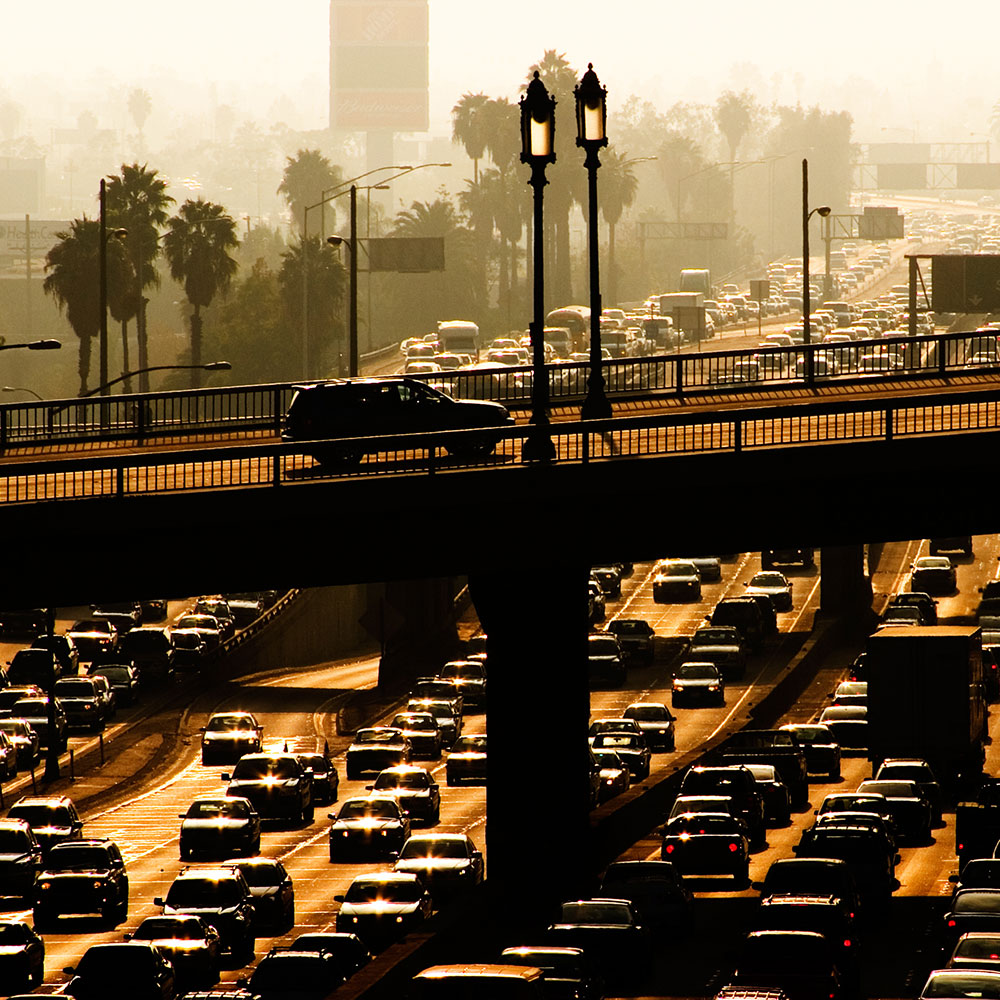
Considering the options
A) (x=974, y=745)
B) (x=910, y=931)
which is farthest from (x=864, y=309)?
(x=910, y=931)

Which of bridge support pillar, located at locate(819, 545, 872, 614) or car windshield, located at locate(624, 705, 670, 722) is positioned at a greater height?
bridge support pillar, located at locate(819, 545, 872, 614)

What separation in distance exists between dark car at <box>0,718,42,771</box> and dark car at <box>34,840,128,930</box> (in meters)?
20.5

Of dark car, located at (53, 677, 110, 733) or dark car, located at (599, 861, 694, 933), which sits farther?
dark car, located at (53, 677, 110, 733)

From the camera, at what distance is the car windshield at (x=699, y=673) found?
6881 centimetres

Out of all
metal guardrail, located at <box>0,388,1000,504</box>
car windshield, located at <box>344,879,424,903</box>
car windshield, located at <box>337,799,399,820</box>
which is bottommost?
car windshield, located at <box>337,799,399,820</box>

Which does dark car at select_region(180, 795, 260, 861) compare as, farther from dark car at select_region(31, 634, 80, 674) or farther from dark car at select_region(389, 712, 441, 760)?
dark car at select_region(31, 634, 80, 674)

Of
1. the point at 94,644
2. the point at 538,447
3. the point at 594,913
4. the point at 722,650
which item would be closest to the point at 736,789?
the point at 594,913

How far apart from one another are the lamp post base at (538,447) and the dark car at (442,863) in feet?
33.8

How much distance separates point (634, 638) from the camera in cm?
7731

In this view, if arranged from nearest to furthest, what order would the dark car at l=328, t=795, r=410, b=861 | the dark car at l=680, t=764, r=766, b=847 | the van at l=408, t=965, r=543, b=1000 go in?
the van at l=408, t=965, r=543, b=1000, the dark car at l=328, t=795, r=410, b=861, the dark car at l=680, t=764, r=766, b=847

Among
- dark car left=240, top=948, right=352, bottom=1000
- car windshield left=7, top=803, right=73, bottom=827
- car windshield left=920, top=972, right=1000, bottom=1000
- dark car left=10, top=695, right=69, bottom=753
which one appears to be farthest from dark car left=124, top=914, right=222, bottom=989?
dark car left=10, top=695, right=69, bottom=753

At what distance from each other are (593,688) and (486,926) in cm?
3862

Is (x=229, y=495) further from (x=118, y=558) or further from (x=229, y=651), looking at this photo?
(x=229, y=651)

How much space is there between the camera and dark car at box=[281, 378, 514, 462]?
3753 centimetres
